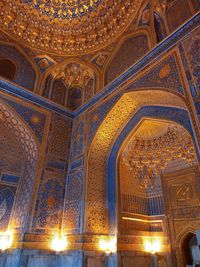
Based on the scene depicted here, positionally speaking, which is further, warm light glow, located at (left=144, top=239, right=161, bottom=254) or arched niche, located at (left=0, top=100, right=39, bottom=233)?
warm light glow, located at (left=144, top=239, right=161, bottom=254)

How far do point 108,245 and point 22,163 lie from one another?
12.5 feet

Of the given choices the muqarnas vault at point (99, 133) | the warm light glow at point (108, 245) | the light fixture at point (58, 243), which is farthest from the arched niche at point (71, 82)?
the warm light glow at point (108, 245)

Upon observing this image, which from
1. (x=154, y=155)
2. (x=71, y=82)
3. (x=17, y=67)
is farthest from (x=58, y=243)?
(x=17, y=67)

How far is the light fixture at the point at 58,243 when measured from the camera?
18.2ft

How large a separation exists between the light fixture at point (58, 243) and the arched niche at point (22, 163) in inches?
43.5

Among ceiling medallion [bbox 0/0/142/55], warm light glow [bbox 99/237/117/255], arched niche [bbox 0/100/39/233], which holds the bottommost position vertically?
→ warm light glow [bbox 99/237/117/255]

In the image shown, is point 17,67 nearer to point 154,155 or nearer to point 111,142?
point 111,142

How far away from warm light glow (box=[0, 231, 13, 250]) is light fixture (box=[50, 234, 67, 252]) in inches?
44.7

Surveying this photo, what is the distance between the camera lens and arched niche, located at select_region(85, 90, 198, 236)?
211 inches

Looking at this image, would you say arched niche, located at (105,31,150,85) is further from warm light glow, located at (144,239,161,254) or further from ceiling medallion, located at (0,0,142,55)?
warm light glow, located at (144,239,161,254)

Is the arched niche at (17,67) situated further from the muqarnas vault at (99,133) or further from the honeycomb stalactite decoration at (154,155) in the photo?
the honeycomb stalactite decoration at (154,155)

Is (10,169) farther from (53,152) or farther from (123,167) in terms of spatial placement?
(123,167)

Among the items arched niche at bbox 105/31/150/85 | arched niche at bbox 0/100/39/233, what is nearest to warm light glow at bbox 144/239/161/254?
arched niche at bbox 0/100/39/233

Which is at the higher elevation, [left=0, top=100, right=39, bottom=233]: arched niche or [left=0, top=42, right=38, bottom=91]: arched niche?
[left=0, top=42, right=38, bottom=91]: arched niche
